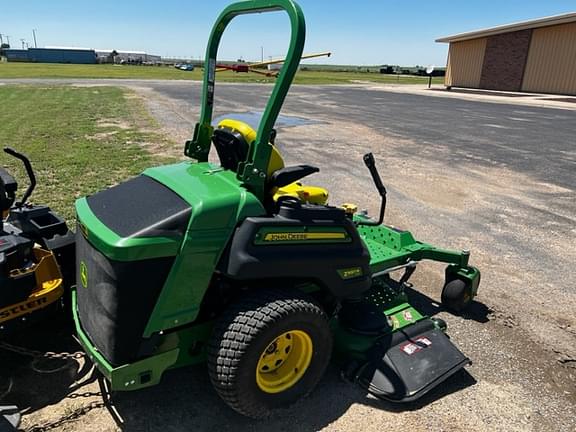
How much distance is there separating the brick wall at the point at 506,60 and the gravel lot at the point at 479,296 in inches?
956

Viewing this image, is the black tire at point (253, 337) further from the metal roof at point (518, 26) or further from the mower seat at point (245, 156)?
the metal roof at point (518, 26)

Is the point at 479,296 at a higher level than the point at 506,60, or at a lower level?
lower

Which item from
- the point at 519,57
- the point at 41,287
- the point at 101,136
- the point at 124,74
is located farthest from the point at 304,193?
the point at 124,74

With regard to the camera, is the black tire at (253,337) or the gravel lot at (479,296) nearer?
the black tire at (253,337)

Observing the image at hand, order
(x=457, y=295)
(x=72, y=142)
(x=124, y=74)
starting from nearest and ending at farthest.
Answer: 1. (x=457, y=295)
2. (x=72, y=142)
3. (x=124, y=74)

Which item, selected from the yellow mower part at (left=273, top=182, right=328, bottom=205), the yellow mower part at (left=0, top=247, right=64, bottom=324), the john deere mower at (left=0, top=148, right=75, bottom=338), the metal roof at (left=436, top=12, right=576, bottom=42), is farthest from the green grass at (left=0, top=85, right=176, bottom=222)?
the metal roof at (left=436, top=12, right=576, bottom=42)

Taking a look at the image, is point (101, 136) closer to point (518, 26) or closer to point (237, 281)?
point (237, 281)

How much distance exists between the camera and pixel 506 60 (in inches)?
1337

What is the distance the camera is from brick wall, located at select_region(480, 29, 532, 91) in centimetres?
3300

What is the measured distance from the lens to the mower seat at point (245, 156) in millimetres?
2422

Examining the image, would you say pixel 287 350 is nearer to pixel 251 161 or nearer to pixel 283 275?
pixel 283 275

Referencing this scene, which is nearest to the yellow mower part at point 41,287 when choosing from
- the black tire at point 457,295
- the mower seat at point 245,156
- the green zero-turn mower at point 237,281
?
the green zero-turn mower at point 237,281

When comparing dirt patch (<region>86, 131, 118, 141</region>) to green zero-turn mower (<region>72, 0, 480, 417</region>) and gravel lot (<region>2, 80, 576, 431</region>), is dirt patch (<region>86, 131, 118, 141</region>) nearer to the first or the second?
gravel lot (<region>2, 80, 576, 431</region>)

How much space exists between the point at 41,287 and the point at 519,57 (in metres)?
36.9
